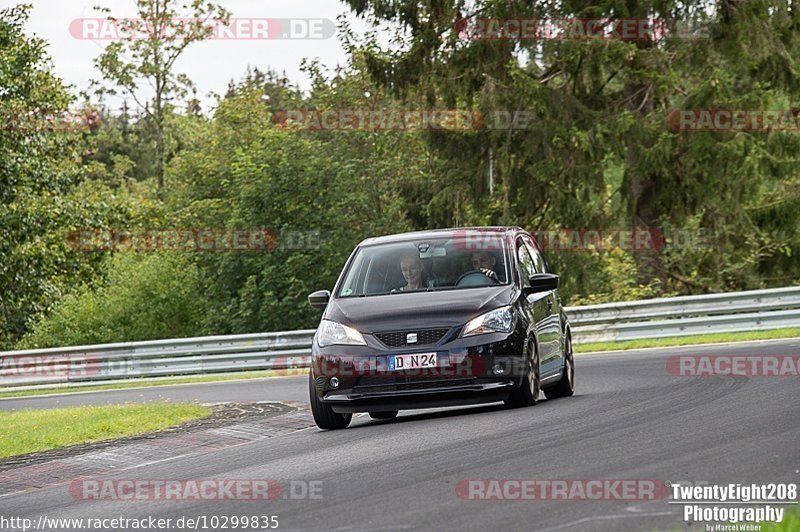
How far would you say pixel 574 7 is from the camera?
34094 mm

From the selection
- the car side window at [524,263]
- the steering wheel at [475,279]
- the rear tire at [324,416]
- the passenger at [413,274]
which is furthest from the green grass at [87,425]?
the car side window at [524,263]

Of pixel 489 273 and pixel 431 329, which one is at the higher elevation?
pixel 489 273

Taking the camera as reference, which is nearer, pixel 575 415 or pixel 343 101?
pixel 575 415

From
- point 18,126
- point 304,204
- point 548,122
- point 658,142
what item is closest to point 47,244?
point 18,126

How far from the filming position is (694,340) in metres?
24.0

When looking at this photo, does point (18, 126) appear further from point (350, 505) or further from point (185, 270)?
point (350, 505)

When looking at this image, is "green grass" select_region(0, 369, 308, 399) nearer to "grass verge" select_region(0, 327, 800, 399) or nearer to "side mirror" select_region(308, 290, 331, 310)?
"grass verge" select_region(0, 327, 800, 399)

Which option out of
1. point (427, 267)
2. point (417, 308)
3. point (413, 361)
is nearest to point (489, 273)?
point (427, 267)

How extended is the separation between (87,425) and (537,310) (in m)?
5.49

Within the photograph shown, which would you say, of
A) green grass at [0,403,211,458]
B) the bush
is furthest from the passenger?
the bush

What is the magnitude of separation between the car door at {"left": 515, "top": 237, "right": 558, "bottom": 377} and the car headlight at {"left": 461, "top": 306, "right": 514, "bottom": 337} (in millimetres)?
468

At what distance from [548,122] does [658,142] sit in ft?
9.19

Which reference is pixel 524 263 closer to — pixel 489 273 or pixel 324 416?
pixel 489 273

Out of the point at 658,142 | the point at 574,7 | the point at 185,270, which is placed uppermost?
the point at 574,7
